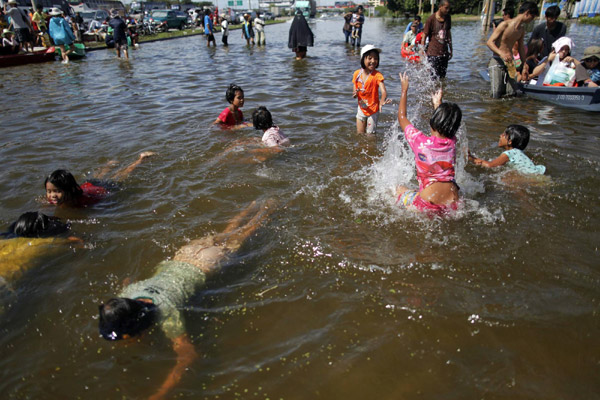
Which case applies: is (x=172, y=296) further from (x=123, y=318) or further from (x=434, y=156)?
(x=434, y=156)

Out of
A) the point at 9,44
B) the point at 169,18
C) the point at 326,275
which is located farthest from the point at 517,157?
the point at 169,18

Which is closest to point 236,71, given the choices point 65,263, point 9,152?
point 9,152

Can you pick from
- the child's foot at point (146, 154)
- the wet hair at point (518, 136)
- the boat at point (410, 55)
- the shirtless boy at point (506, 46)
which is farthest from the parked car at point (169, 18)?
the wet hair at point (518, 136)

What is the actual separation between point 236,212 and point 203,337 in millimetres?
1850

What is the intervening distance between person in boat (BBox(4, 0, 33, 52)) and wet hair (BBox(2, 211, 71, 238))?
16.8m

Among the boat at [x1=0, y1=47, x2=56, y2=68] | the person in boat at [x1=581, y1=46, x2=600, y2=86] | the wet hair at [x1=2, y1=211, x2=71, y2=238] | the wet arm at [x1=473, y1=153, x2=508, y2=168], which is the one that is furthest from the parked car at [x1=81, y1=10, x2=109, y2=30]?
the wet arm at [x1=473, y1=153, x2=508, y2=168]

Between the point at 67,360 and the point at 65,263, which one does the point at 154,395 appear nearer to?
the point at 67,360

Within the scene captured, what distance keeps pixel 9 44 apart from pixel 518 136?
19658mm

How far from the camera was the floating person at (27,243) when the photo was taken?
3136 mm

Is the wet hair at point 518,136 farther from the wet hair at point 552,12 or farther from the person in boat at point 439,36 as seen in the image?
the wet hair at point 552,12

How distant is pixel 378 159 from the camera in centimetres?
554

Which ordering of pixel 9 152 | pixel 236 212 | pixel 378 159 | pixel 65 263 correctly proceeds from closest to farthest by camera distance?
pixel 65 263, pixel 236 212, pixel 378 159, pixel 9 152

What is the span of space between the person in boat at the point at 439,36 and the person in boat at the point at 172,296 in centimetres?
728

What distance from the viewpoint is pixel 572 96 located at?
740 cm
